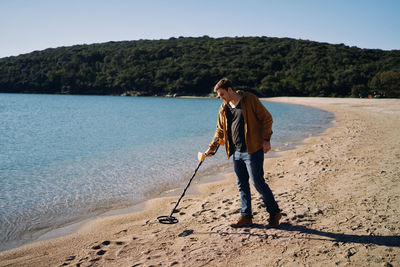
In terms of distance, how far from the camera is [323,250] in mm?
2850

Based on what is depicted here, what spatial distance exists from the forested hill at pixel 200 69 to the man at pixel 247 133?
2144 inches

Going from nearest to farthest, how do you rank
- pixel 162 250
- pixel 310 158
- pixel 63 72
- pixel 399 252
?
1. pixel 399 252
2. pixel 162 250
3. pixel 310 158
4. pixel 63 72

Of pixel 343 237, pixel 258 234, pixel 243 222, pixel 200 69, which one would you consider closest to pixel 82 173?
pixel 243 222

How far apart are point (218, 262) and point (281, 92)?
59.3 m

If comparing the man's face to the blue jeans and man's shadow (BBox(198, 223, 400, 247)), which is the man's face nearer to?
the blue jeans

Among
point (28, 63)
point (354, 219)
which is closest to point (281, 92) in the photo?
point (354, 219)

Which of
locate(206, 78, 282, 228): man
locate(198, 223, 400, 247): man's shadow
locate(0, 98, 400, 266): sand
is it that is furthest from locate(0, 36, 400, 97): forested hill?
locate(206, 78, 282, 228): man

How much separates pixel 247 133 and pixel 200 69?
232 ft

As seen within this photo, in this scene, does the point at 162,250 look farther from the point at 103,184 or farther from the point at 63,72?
the point at 63,72

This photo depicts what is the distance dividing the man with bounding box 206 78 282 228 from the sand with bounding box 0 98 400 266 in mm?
500

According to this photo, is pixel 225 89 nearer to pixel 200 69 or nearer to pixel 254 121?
pixel 254 121

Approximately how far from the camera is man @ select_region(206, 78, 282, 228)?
3.11 meters

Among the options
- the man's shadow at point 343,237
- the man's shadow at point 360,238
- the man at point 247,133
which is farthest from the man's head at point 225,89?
the man's shadow at point 360,238

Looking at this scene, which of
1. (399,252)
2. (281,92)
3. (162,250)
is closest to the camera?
(399,252)
